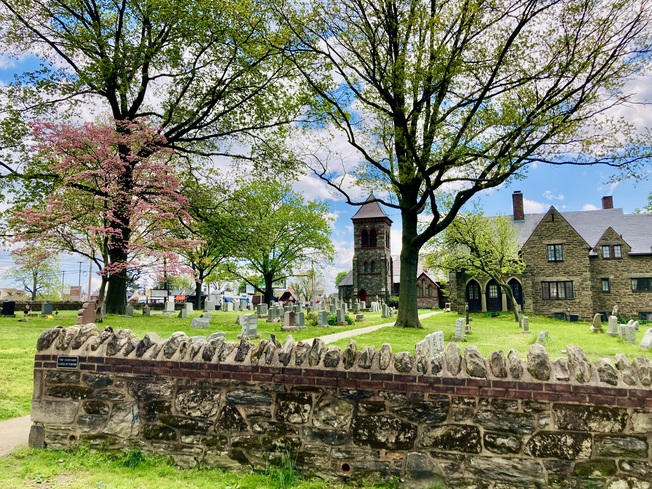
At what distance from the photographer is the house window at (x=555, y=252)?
1556 inches

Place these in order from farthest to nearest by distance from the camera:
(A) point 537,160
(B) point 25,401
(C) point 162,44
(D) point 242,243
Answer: (D) point 242,243 < (C) point 162,44 < (A) point 537,160 < (B) point 25,401

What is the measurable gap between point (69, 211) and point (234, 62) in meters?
11.2

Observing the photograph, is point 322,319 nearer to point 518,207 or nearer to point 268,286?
point 268,286

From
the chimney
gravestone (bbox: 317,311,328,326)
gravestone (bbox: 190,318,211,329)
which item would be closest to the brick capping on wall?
gravestone (bbox: 190,318,211,329)

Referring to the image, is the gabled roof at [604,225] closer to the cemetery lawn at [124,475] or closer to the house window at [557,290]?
the house window at [557,290]

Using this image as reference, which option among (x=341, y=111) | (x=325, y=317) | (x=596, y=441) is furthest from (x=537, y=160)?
(x=596, y=441)

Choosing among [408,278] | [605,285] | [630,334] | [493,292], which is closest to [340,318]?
[408,278]

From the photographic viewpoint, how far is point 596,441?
374cm

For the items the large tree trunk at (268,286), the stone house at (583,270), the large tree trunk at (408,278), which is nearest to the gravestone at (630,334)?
the large tree trunk at (408,278)

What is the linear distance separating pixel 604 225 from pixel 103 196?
45.0 meters

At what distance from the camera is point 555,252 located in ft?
131

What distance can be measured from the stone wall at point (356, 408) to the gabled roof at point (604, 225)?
124 ft

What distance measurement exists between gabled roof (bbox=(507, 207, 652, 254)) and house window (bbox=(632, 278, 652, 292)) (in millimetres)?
2596

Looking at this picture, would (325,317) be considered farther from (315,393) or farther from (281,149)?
(315,393)
